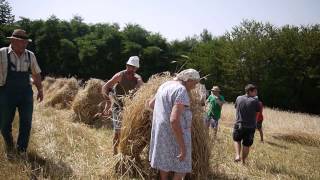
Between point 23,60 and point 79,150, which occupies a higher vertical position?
point 23,60

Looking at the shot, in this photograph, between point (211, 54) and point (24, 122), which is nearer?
point (24, 122)

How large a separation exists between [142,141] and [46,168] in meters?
1.46

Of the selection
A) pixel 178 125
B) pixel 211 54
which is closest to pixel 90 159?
pixel 178 125

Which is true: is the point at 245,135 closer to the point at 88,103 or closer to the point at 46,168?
the point at 46,168

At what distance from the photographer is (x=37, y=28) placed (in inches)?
2083

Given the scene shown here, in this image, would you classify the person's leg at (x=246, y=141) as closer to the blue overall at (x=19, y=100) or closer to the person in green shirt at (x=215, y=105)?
the person in green shirt at (x=215, y=105)

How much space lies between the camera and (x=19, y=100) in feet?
21.5

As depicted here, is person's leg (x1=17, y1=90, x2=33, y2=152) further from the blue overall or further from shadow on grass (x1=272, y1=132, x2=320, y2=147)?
shadow on grass (x1=272, y1=132, x2=320, y2=147)

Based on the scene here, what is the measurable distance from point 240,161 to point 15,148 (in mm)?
4434

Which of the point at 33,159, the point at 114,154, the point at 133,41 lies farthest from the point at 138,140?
the point at 133,41

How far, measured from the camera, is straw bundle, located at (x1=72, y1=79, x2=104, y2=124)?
12719 mm

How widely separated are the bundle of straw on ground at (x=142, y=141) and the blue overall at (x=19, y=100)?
142cm

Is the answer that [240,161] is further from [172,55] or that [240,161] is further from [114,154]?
[172,55]

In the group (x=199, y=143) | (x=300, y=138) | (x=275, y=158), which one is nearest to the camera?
(x=199, y=143)
